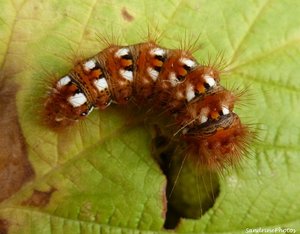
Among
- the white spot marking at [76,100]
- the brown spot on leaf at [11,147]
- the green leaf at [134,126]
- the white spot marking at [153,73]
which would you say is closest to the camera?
the brown spot on leaf at [11,147]

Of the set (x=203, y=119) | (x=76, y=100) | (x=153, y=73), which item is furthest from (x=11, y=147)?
(x=203, y=119)

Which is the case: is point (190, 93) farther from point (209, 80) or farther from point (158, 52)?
point (158, 52)

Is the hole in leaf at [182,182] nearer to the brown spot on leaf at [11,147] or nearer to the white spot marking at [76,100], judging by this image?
the white spot marking at [76,100]

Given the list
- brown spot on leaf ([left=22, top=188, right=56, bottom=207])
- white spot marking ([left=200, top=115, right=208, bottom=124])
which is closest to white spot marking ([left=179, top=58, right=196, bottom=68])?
white spot marking ([left=200, top=115, right=208, bottom=124])

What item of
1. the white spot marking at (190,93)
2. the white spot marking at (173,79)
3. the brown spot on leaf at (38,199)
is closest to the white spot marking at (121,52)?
the white spot marking at (173,79)

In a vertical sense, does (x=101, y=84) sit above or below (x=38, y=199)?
above

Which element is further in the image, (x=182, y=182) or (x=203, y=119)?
(x=182, y=182)

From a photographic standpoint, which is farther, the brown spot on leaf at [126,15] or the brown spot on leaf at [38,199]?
the brown spot on leaf at [126,15]
